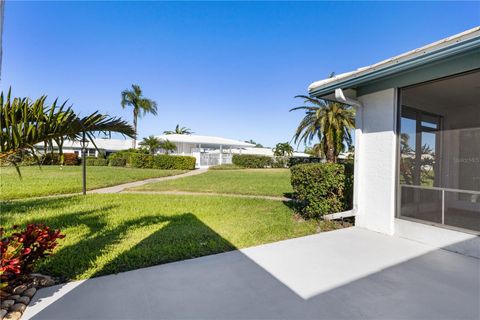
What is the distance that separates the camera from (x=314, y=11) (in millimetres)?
10852

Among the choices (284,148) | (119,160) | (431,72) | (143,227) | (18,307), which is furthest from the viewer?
(284,148)

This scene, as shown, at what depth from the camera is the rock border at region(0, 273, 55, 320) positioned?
95.0 inches

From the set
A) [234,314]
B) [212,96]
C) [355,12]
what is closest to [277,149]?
[212,96]

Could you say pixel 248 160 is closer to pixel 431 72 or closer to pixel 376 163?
pixel 376 163

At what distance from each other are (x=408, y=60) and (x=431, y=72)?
2.01 feet

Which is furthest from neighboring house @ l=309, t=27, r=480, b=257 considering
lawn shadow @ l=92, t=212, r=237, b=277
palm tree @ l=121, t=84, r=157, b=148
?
palm tree @ l=121, t=84, r=157, b=148

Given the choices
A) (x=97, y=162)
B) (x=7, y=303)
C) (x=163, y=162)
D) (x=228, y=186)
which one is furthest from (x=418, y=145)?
(x=97, y=162)

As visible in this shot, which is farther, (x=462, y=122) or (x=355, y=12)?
(x=355, y=12)

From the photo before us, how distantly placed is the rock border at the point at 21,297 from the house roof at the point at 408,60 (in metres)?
5.89

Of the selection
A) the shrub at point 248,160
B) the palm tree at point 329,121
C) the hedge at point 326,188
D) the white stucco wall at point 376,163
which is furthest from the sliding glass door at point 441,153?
the shrub at point 248,160

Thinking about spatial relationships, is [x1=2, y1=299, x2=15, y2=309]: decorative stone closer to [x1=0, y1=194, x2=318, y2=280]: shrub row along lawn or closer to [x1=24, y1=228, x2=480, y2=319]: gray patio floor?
[x1=24, y1=228, x2=480, y2=319]: gray patio floor

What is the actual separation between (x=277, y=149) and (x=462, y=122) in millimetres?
37741

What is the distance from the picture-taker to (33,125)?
2791 millimetres

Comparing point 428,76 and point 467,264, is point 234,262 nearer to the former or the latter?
point 467,264
